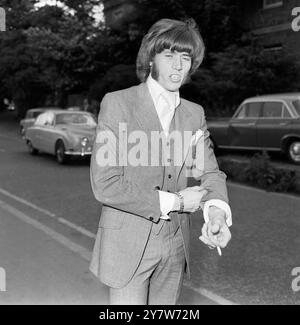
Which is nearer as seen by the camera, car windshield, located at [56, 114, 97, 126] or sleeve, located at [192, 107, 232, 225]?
sleeve, located at [192, 107, 232, 225]

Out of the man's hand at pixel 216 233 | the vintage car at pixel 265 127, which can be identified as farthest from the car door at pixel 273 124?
the man's hand at pixel 216 233

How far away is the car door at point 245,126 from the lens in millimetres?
12555

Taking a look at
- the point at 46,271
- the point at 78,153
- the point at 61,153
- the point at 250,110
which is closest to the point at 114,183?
the point at 46,271

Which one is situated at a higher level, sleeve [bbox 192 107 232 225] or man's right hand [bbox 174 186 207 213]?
sleeve [bbox 192 107 232 225]

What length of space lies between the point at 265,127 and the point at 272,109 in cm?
49

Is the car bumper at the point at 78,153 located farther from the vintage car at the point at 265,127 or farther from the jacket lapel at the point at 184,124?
the jacket lapel at the point at 184,124

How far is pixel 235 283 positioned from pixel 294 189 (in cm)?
537

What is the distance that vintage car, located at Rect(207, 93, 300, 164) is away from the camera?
38.0 ft

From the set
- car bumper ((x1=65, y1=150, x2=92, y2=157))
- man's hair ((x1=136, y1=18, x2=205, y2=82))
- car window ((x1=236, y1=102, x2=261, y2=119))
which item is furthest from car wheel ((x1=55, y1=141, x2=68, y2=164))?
man's hair ((x1=136, y1=18, x2=205, y2=82))

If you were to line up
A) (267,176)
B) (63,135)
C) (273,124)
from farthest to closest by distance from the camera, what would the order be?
(63,135)
(273,124)
(267,176)

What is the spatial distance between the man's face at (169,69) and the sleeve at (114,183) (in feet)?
0.93

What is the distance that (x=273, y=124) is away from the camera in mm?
12000

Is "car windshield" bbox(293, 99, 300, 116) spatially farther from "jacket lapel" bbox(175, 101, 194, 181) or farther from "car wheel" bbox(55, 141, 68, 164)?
"jacket lapel" bbox(175, 101, 194, 181)

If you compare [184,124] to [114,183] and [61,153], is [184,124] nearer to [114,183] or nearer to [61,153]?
[114,183]
